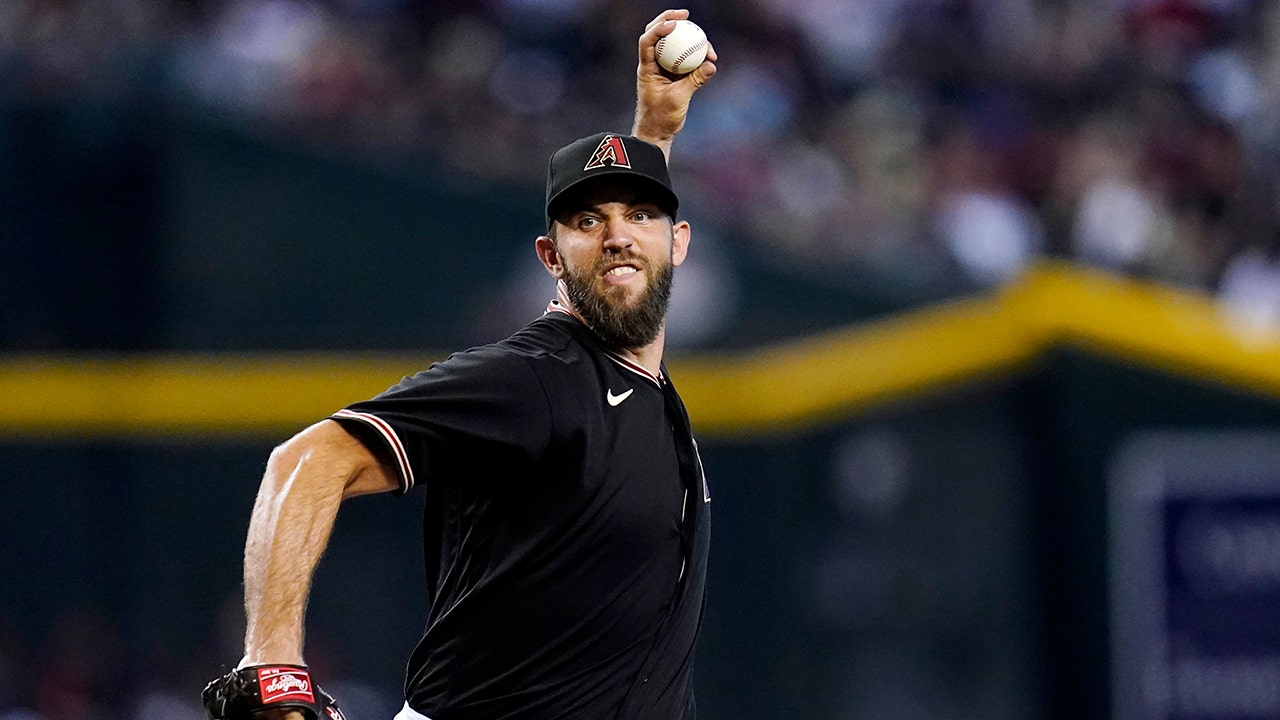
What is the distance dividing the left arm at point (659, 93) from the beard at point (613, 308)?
75cm

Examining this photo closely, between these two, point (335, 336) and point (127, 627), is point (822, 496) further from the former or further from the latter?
point (127, 627)

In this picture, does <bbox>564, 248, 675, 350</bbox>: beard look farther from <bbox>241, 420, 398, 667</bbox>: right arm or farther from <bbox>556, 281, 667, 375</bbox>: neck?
<bbox>241, 420, 398, 667</bbox>: right arm

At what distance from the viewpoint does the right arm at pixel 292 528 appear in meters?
2.80

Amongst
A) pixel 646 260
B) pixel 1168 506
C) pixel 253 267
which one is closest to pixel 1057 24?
pixel 1168 506

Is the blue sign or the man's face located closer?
the man's face

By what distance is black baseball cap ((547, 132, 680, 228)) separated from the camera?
3.52 m

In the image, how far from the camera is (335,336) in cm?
886

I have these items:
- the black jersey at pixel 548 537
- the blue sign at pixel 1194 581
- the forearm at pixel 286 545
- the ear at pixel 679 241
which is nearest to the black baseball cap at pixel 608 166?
the ear at pixel 679 241

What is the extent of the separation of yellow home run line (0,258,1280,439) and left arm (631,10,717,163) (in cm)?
409

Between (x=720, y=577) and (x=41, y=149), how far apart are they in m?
3.83

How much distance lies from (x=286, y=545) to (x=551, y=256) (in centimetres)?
103

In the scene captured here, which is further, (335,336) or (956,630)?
(335,336)

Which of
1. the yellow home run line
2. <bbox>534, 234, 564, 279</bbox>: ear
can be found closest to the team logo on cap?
<bbox>534, 234, 564, 279</bbox>: ear

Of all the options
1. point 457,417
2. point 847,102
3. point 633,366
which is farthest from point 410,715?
point 847,102
